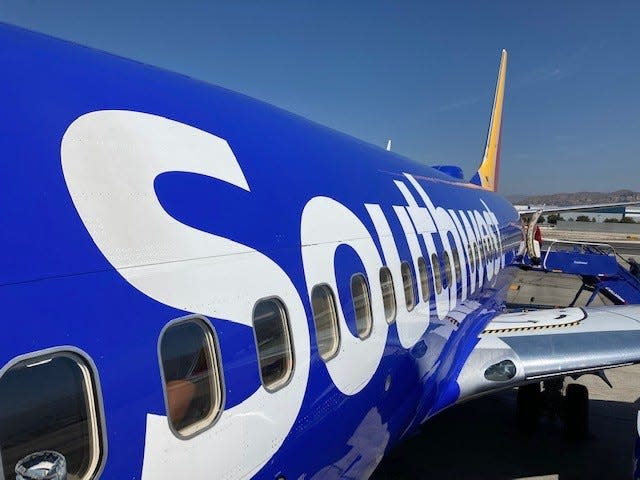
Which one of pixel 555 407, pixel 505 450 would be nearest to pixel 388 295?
pixel 505 450

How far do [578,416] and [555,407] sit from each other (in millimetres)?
432

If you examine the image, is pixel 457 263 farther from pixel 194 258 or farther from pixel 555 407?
pixel 194 258

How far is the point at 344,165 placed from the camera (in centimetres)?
478

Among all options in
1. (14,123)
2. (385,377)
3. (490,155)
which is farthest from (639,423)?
(490,155)

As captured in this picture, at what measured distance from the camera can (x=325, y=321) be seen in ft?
11.5

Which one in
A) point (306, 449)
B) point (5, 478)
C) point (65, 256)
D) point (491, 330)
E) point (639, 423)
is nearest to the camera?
point (5, 478)

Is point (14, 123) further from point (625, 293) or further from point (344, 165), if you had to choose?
point (625, 293)

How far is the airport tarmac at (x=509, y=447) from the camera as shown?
6.77m

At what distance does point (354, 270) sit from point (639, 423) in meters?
3.68

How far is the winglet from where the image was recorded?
19616 mm

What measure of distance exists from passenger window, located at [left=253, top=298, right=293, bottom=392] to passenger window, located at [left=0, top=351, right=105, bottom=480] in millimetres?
990

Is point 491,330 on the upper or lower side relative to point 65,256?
lower

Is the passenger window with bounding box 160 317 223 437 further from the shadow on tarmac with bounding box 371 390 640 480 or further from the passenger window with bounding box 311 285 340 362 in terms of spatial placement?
the shadow on tarmac with bounding box 371 390 640 480

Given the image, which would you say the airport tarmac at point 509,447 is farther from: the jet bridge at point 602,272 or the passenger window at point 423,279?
the jet bridge at point 602,272
